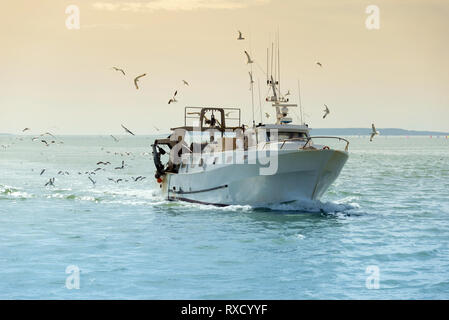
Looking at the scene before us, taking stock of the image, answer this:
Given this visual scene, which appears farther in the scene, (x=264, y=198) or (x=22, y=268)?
(x=264, y=198)

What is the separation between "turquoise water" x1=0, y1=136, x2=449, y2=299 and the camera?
13.0 meters

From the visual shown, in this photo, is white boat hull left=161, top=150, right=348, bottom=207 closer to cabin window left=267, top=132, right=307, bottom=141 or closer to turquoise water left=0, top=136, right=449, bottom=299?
turquoise water left=0, top=136, right=449, bottom=299

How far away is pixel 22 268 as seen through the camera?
14.9 meters

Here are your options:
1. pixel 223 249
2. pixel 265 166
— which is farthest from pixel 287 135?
pixel 223 249

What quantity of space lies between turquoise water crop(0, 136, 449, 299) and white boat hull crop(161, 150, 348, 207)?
21.5 inches

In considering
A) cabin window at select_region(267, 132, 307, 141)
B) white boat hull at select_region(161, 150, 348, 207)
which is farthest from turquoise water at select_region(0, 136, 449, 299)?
cabin window at select_region(267, 132, 307, 141)

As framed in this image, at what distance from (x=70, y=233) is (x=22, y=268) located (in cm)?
544

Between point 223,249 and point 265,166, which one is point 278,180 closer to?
point 265,166

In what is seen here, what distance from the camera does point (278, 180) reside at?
23.2 m

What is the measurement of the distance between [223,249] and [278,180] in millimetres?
6725
